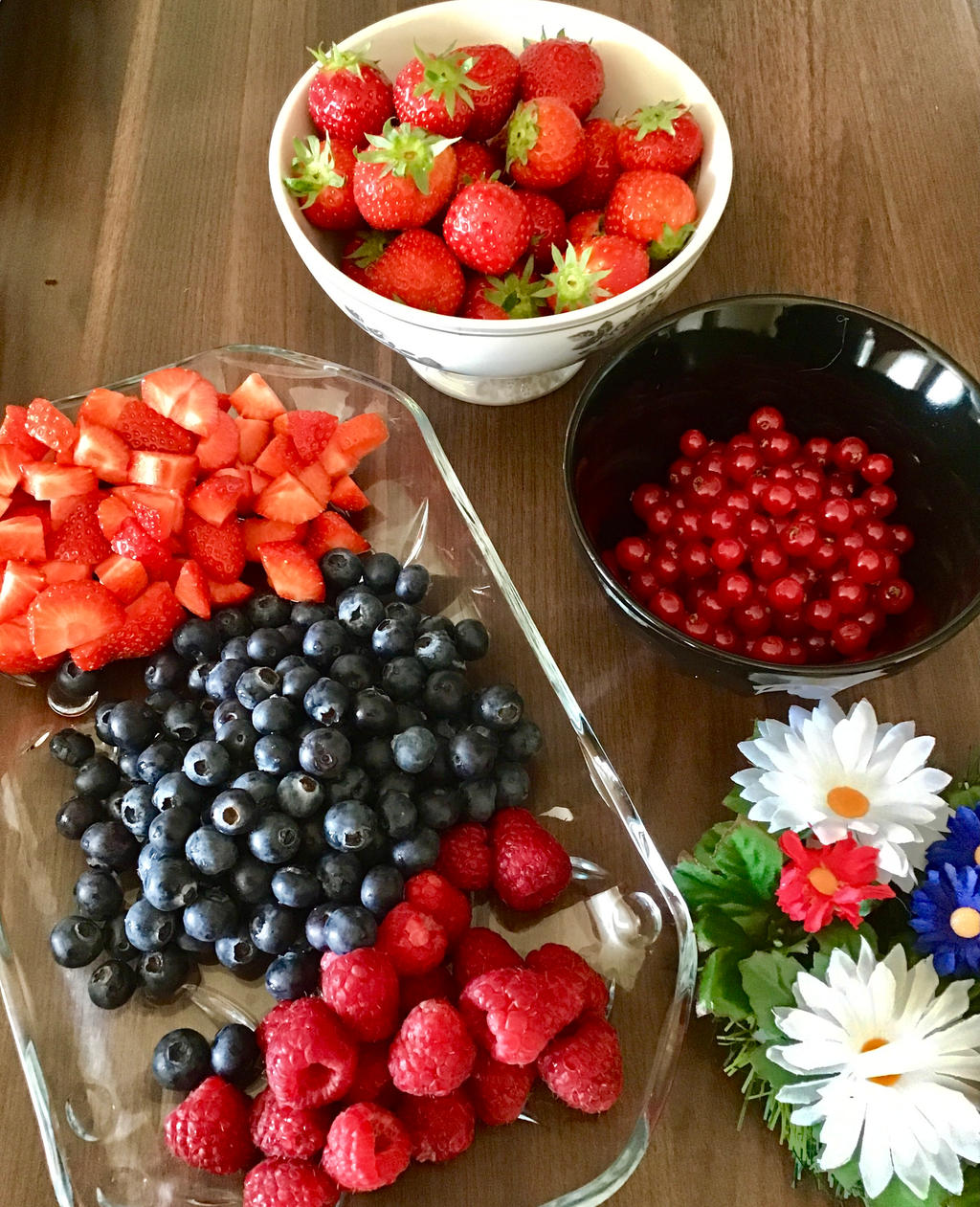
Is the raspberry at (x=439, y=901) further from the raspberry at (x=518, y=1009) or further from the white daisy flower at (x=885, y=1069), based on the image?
the white daisy flower at (x=885, y=1069)

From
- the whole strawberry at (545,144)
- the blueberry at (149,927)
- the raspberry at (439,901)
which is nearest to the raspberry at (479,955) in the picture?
the raspberry at (439,901)

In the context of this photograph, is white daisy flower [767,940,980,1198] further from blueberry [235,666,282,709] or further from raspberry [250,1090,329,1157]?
blueberry [235,666,282,709]

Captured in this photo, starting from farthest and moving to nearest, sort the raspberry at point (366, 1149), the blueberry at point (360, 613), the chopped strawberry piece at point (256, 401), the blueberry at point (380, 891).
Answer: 1. the chopped strawberry piece at point (256, 401)
2. the blueberry at point (360, 613)
3. the blueberry at point (380, 891)
4. the raspberry at point (366, 1149)

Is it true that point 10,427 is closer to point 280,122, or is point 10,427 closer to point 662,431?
point 280,122

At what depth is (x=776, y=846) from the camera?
0.67 metres

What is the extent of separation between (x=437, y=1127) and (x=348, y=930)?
5.6 inches

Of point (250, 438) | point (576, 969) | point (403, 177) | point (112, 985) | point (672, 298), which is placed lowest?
point (112, 985)

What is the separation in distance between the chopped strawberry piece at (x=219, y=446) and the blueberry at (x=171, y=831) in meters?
0.33

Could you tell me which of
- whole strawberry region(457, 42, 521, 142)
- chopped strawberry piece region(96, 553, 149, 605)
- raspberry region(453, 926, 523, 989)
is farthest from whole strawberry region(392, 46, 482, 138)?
raspberry region(453, 926, 523, 989)

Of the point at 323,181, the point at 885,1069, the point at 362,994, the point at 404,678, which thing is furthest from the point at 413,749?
the point at 323,181

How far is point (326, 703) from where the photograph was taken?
0.72 metres

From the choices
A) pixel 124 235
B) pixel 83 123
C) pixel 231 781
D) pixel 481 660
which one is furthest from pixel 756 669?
pixel 83 123

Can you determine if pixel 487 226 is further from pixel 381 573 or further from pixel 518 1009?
pixel 518 1009

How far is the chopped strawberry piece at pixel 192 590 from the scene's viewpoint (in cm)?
80
